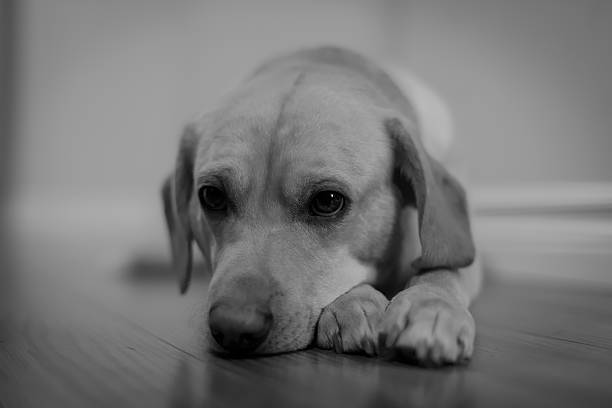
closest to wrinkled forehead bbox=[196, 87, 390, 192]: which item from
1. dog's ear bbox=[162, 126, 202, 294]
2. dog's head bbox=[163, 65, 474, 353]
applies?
dog's head bbox=[163, 65, 474, 353]

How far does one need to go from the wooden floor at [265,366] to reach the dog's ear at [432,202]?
0.25 meters

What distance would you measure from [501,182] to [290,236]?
7.96 feet

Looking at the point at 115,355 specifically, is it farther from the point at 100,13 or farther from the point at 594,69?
the point at 100,13

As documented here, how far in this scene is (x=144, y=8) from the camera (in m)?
6.83

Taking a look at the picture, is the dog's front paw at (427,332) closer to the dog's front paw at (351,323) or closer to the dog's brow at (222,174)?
the dog's front paw at (351,323)

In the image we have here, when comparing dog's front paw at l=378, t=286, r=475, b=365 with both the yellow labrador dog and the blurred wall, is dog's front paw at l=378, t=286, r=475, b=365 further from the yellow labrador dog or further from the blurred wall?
the blurred wall

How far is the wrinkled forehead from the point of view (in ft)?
6.08

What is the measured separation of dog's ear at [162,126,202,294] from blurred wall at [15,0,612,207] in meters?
2.19

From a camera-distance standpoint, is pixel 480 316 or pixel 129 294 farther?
pixel 129 294

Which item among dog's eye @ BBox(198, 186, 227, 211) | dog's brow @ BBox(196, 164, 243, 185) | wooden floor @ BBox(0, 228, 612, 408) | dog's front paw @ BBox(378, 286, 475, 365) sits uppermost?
dog's brow @ BBox(196, 164, 243, 185)

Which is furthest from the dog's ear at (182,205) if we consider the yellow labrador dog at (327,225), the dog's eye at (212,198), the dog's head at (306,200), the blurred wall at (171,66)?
the blurred wall at (171,66)

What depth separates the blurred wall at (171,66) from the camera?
4062 millimetres

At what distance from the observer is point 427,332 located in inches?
57.2

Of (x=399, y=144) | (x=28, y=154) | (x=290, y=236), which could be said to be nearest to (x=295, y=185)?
(x=290, y=236)
